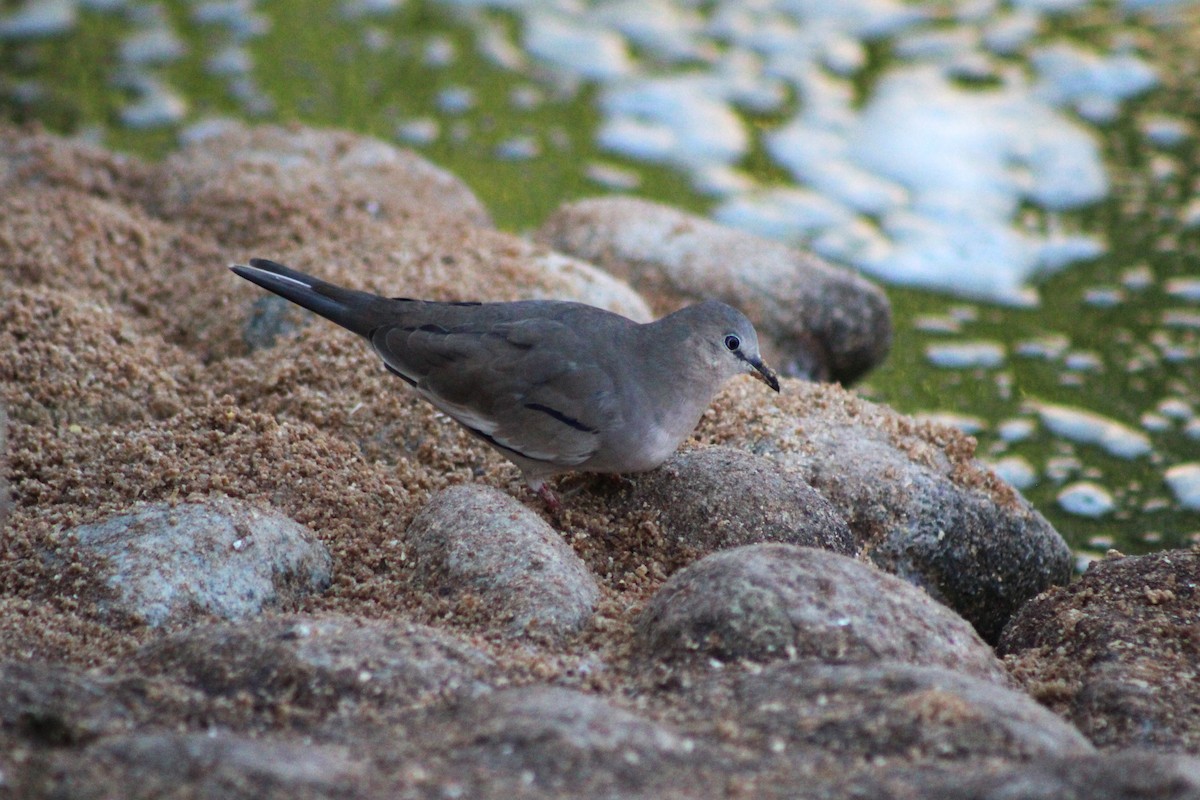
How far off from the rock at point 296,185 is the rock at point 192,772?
336 centimetres

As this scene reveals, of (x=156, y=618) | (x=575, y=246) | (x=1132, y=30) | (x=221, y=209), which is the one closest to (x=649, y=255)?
(x=575, y=246)

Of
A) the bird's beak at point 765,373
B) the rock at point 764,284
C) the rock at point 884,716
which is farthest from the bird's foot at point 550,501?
the rock at point 764,284

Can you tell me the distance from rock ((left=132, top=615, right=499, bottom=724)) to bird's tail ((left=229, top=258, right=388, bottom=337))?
4.35 ft

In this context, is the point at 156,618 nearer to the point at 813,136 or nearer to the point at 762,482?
the point at 762,482

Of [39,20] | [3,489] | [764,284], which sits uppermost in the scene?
[3,489]

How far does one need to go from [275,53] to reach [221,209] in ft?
9.07

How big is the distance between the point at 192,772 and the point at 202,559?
1080mm

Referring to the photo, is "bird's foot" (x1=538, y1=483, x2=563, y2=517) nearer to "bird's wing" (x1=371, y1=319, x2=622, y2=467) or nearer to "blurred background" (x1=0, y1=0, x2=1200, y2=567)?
"bird's wing" (x1=371, y1=319, x2=622, y2=467)

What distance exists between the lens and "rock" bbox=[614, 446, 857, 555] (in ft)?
11.0

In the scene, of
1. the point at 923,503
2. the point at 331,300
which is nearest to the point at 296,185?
the point at 331,300

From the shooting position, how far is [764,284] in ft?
17.4

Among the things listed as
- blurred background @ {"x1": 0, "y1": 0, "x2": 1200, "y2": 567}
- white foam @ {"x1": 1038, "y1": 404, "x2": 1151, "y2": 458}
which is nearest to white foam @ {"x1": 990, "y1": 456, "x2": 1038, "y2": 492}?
blurred background @ {"x1": 0, "y1": 0, "x2": 1200, "y2": 567}

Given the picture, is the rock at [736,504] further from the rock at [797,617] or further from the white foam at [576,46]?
the white foam at [576,46]

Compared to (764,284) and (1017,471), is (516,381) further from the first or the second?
(1017,471)
